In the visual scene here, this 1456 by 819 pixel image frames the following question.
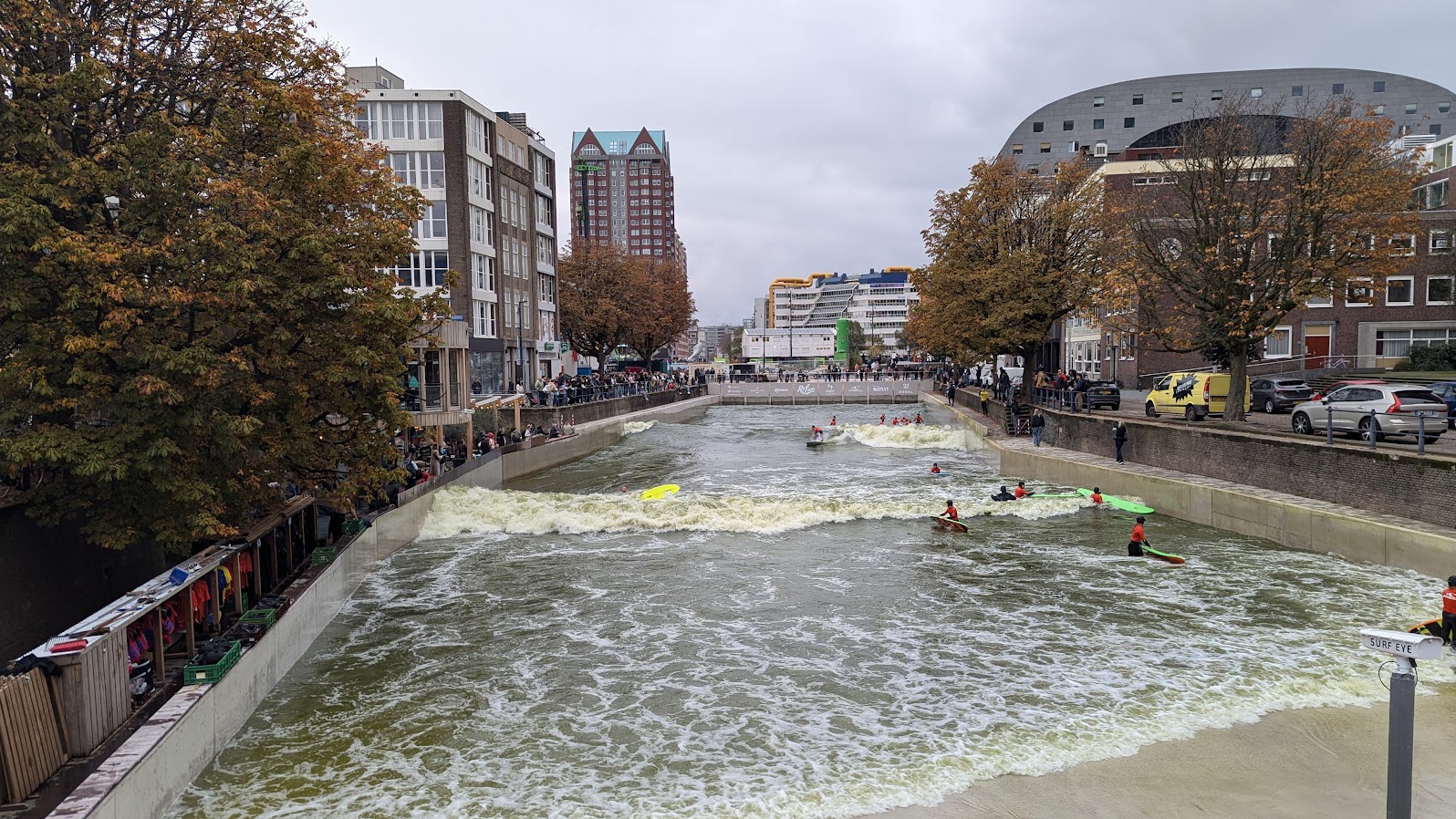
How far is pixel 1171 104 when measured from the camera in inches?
3735

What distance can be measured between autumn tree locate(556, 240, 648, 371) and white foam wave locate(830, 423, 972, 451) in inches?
1196

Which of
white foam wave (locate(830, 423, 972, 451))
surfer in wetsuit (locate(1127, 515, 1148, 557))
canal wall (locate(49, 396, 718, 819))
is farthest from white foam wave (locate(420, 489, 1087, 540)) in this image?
white foam wave (locate(830, 423, 972, 451))

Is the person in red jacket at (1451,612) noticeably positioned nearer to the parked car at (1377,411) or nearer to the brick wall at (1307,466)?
the brick wall at (1307,466)

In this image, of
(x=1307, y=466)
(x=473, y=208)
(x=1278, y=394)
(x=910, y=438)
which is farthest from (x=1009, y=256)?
(x=473, y=208)

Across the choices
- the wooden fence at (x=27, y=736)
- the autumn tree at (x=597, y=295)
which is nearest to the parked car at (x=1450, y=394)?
the wooden fence at (x=27, y=736)

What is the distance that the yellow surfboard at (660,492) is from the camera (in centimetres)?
2895

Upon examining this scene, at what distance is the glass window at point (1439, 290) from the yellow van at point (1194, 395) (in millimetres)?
22504

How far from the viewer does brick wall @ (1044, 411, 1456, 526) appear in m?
16.5

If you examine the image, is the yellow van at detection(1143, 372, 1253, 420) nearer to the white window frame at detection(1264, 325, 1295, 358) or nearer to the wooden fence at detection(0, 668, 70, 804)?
the white window frame at detection(1264, 325, 1295, 358)

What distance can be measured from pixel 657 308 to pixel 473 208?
3329 centimetres

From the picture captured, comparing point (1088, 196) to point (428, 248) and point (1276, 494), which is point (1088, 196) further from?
point (428, 248)

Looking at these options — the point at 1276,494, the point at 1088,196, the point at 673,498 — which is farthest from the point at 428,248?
the point at 1276,494

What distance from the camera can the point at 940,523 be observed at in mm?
23547

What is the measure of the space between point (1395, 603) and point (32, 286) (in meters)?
21.5
